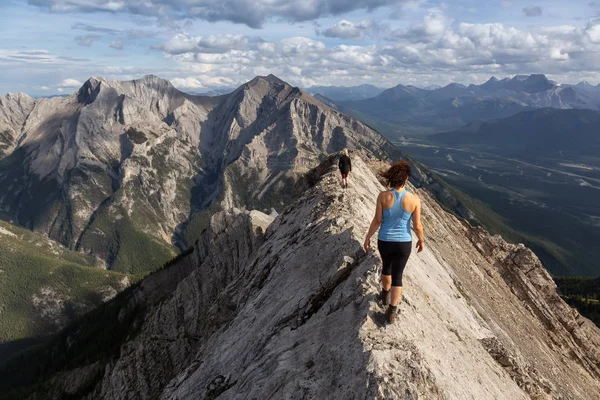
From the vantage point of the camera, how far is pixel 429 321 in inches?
625

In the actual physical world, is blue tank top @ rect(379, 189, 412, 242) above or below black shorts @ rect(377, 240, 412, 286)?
above

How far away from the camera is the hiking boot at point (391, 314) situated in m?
13.3

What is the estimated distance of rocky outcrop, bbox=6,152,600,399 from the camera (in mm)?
12750

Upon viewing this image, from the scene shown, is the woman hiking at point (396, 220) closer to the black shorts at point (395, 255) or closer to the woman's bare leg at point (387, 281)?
the black shorts at point (395, 255)

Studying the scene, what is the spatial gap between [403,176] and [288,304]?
9.96m

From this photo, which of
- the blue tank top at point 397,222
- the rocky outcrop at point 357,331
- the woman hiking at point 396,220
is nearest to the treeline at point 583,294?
the rocky outcrop at point 357,331

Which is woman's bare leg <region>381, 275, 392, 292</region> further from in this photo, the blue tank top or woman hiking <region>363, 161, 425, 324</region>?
the blue tank top

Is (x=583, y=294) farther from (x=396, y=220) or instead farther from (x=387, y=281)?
(x=396, y=220)

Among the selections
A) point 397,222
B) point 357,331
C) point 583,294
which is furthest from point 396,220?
point 583,294

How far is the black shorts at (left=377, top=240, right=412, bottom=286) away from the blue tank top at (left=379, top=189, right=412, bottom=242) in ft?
0.60

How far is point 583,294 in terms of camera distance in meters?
142

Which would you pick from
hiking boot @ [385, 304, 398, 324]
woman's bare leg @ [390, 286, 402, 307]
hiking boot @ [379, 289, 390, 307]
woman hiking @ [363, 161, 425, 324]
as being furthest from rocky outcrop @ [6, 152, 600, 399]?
woman hiking @ [363, 161, 425, 324]

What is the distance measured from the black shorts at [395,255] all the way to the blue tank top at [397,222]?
0.60 feet

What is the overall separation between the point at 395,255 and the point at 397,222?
47.0 inches
